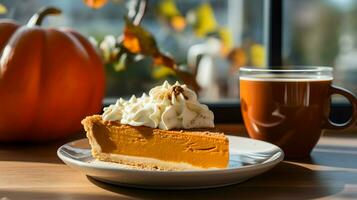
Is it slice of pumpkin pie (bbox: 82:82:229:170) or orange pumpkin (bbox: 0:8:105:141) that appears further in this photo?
orange pumpkin (bbox: 0:8:105:141)

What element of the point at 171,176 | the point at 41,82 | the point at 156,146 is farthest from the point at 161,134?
the point at 41,82

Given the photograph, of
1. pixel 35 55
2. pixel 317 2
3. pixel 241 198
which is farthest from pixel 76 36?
pixel 317 2

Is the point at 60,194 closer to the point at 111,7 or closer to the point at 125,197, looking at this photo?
the point at 125,197

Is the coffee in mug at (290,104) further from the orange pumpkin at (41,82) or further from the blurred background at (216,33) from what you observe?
the blurred background at (216,33)

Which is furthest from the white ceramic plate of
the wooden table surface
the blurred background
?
the blurred background

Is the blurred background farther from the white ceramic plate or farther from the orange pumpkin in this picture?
the white ceramic plate

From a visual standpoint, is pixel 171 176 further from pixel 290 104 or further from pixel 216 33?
pixel 216 33
